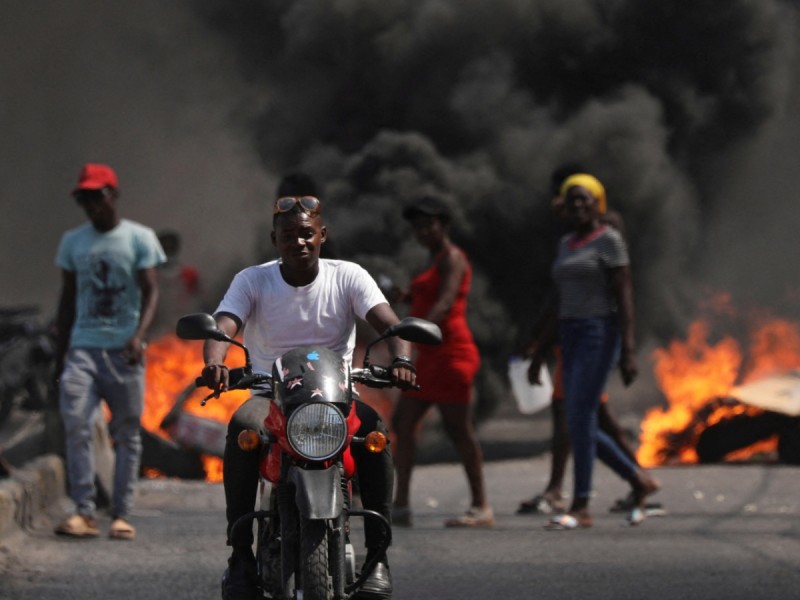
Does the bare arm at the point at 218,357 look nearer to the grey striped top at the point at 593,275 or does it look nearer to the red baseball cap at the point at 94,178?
the red baseball cap at the point at 94,178

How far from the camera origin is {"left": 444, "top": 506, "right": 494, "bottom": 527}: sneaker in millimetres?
8422

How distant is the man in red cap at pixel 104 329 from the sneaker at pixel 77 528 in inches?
4.4

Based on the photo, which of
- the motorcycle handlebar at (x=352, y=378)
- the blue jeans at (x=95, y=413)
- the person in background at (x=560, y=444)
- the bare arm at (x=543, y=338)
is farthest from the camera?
the person in background at (x=560, y=444)

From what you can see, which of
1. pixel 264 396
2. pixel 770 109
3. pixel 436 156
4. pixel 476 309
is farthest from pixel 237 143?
pixel 264 396

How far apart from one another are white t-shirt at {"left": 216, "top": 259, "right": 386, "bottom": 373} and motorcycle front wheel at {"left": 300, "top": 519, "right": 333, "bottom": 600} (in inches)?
30.0

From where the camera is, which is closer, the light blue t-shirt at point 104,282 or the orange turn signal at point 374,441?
the orange turn signal at point 374,441

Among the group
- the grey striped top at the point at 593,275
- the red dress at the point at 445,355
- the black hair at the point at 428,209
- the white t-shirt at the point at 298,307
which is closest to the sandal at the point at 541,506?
the red dress at the point at 445,355

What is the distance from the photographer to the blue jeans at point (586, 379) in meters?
8.29

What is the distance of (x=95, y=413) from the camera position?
26.9ft

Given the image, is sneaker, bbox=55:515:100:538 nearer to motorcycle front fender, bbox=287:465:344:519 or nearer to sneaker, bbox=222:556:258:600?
sneaker, bbox=222:556:258:600

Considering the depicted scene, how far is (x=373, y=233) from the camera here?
59.4 ft

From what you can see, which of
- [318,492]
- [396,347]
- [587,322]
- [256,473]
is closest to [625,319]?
[587,322]

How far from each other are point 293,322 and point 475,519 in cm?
355

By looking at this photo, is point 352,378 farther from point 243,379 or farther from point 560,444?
point 560,444
